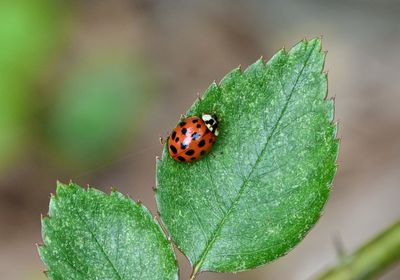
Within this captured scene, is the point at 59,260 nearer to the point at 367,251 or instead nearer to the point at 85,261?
the point at 85,261

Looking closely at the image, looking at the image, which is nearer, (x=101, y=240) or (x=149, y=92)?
(x=101, y=240)

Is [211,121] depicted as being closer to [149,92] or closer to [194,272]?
[194,272]

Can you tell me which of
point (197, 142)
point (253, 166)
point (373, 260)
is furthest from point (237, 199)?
point (373, 260)

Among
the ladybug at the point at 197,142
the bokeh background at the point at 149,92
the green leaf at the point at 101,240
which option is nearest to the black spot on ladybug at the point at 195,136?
the ladybug at the point at 197,142

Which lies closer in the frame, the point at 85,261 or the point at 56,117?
the point at 85,261

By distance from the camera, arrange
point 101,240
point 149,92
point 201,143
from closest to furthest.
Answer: point 101,240 < point 201,143 < point 149,92

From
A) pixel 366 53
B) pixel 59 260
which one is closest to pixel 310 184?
pixel 59 260
